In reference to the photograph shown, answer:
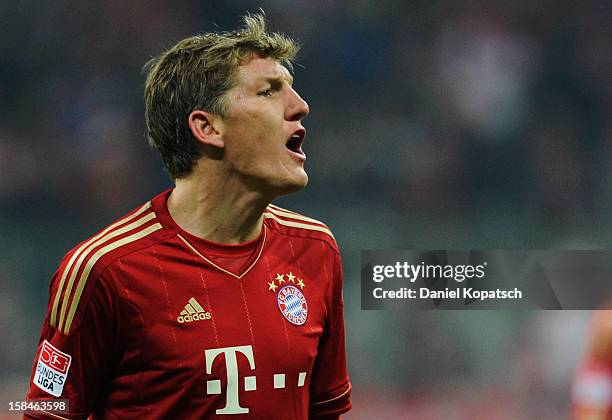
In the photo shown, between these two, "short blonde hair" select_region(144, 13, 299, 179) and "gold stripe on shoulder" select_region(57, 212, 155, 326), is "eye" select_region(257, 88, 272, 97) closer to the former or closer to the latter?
"short blonde hair" select_region(144, 13, 299, 179)

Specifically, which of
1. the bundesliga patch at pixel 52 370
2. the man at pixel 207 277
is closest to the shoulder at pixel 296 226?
the man at pixel 207 277

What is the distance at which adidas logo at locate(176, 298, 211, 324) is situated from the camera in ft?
6.27

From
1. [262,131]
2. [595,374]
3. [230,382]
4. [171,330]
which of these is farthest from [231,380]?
[595,374]

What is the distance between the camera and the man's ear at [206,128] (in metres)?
2.03

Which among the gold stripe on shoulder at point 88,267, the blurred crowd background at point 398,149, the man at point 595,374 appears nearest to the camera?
the gold stripe on shoulder at point 88,267

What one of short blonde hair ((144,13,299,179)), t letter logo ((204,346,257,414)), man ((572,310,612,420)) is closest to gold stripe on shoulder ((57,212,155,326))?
short blonde hair ((144,13,299,179))

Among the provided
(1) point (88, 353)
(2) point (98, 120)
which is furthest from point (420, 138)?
(1) point (88, 353)

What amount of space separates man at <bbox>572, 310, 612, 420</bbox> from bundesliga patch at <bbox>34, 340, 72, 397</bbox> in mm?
2984

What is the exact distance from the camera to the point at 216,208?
6.63 ft

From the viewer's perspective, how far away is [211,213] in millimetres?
2018

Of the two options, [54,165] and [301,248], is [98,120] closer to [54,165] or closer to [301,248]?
[54,165]

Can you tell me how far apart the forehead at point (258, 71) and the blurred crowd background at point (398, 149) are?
254 cm

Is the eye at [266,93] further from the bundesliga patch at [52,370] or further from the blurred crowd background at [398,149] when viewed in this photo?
the blurred crowd background at [398,149]

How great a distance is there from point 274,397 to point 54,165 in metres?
2.97
